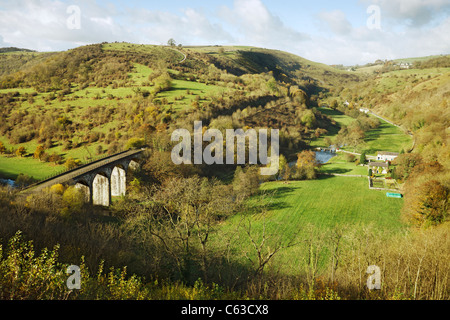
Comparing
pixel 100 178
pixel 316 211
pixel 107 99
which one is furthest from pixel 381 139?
pixel 107 99

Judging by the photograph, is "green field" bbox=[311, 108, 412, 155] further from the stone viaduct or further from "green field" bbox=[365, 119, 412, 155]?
the stone viaduct

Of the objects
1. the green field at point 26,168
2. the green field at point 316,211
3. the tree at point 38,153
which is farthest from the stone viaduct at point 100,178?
the green field at point 316,211

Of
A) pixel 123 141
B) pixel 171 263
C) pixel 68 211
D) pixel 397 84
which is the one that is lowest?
pixel 171 263

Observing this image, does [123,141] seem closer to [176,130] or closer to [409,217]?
[176,130]

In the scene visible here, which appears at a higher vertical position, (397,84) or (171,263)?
(397,84)

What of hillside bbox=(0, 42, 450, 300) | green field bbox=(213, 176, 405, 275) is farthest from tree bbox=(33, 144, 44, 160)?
green field bbox=(213, 176, 405, 275)
